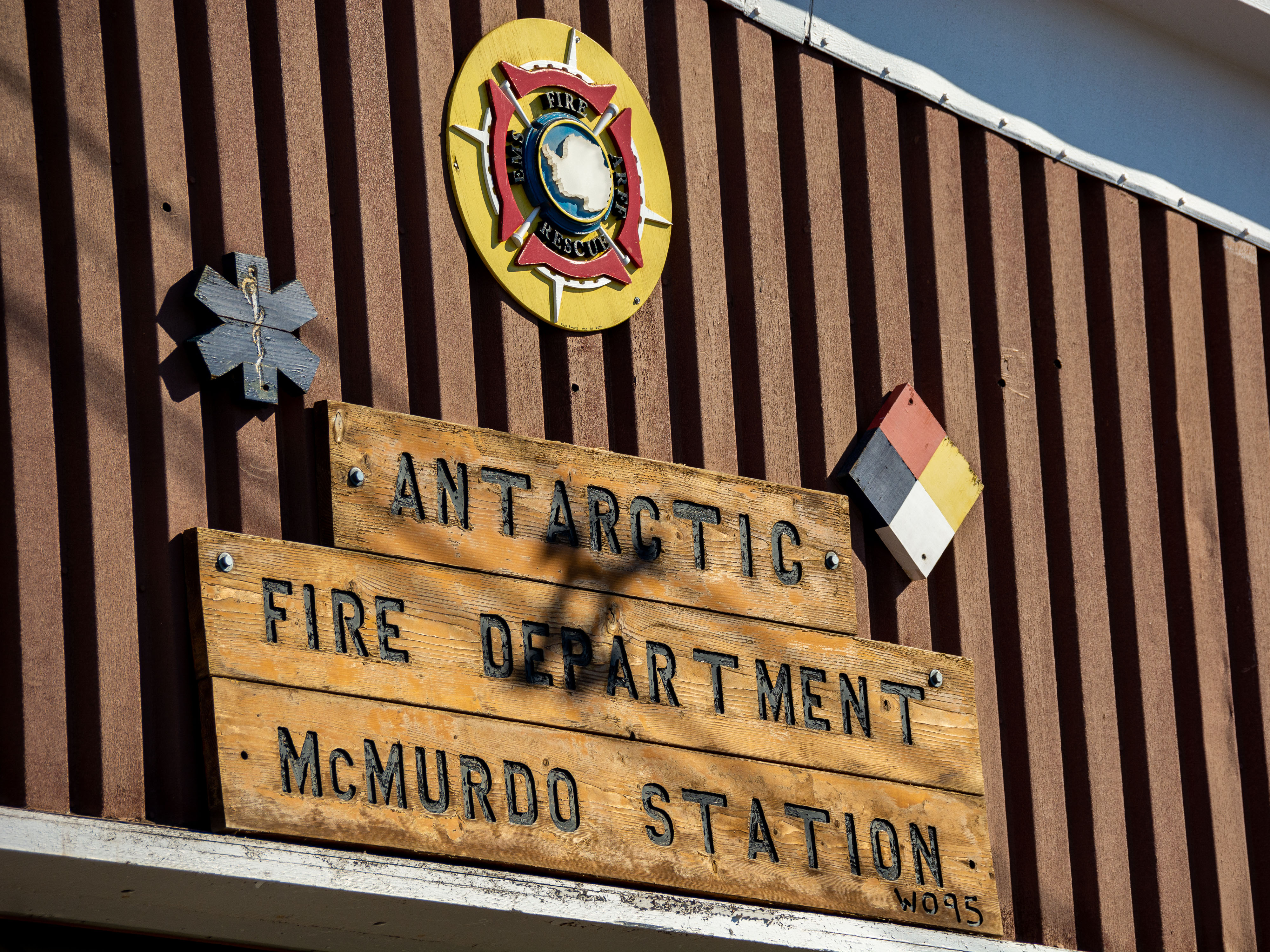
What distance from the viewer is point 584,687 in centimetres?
454

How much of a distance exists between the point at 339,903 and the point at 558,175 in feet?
7.00

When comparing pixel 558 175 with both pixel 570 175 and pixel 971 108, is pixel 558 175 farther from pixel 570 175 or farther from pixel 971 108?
pixel 971 108

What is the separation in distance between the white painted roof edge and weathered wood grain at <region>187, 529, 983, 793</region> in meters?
2.03

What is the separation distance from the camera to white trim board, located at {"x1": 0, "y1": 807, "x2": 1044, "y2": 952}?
3709mm

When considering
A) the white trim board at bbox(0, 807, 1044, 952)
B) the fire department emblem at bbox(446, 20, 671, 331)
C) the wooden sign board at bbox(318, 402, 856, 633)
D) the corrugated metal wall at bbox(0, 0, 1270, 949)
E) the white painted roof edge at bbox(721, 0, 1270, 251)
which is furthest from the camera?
the white painted roof edge at bbox(721, 0, 1270, 251)

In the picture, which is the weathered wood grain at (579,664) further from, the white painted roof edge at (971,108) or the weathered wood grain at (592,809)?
the white painted roof edge at (971,108)

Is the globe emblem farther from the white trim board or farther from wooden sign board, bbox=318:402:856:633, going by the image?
the white trim board

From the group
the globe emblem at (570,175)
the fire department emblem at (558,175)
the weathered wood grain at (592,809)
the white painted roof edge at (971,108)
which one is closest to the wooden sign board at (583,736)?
the weathered wood grain at (592,809)

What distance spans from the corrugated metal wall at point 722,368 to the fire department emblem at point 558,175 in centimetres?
8

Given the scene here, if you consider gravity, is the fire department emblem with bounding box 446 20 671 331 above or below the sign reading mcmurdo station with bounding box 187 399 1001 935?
above

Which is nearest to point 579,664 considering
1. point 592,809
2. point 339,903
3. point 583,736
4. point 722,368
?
point 583,736

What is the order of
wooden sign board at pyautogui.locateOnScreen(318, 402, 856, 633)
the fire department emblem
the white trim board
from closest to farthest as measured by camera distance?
the white trim board, wooden sign board at pyautogui.locateOnScreen(318, 402, 856, 633), the fire department emblem

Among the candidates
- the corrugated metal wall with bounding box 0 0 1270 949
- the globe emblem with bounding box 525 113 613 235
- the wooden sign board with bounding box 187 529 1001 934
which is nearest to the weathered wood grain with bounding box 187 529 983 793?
the wooden sign board with bounding box 187 529 1001 934

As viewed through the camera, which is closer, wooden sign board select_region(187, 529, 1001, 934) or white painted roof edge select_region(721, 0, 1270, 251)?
wooden sign board select_region(187, 529, 1001, 934)
